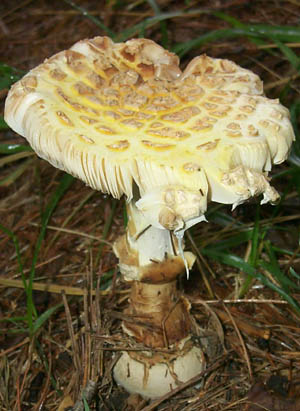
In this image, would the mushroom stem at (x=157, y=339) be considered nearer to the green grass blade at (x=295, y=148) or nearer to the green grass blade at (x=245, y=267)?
the green grass blade at (x=245, y=267)

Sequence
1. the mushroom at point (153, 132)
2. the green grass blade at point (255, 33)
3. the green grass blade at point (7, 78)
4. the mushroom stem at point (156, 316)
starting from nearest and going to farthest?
the mushroom at point (153, 132) < the mushroom stem at point (156, 316) < the green grass blade at point (7, 78) < the green grass blade at point (255, 33)

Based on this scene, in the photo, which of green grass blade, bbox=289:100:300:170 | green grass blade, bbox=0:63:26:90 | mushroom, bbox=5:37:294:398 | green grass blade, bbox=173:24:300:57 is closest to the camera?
mushroom, bbox=5:37:294:398

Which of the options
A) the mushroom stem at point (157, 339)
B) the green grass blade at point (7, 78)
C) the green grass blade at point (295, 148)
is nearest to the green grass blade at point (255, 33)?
the green grass blade at point (295, 148)

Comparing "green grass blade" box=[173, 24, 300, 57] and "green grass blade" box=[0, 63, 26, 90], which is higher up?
"green grass blade" box=[0, 63, 26, 90]

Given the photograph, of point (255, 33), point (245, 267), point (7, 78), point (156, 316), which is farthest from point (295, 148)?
point (7, 78)

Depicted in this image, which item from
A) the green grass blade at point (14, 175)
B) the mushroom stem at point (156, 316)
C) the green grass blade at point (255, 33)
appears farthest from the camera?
the green grass blade at point (14, 175)

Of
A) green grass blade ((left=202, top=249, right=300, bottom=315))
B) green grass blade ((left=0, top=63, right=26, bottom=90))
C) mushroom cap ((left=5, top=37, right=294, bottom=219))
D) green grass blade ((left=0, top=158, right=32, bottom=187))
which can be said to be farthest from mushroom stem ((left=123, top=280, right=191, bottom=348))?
green grass blade ((left=0, top=158, right=32, bottom=187))

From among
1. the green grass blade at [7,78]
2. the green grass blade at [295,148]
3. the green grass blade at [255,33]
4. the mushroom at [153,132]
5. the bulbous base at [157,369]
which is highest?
the mushroom at [153,132]

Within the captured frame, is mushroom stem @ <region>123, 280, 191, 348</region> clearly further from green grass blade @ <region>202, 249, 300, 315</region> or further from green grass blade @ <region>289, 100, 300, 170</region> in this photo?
green grass blade @ <region>289, 100, 300, 170</region>
